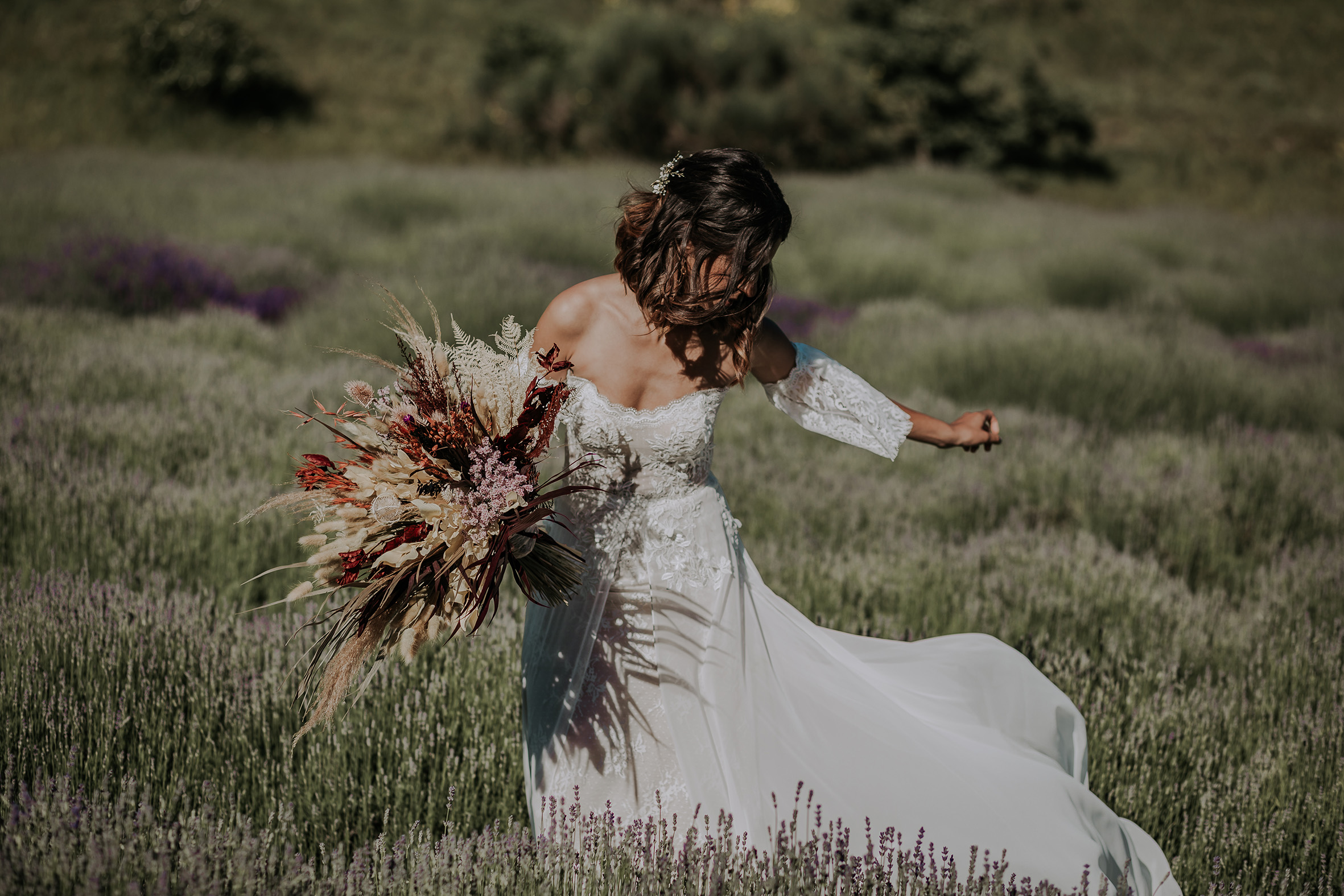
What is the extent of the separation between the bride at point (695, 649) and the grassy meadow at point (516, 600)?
7.1 inches

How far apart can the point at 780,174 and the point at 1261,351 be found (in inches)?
444

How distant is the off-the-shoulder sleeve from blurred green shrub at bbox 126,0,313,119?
22.2 m

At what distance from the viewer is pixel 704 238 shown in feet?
7.20

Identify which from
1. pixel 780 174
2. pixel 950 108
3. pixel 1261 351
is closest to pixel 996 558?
pixel 1261 351

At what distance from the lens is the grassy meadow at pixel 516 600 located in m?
2.16

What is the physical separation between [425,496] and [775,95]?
20.0m

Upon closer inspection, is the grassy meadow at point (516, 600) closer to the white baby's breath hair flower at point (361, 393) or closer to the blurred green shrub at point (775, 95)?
the white baby's breath hair flower at point (361, 393)

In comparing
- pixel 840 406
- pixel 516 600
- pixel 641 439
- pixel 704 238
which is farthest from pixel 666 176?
pixel 516 600

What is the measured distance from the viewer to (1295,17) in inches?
1184

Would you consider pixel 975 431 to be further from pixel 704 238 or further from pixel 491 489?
pixel 491 489

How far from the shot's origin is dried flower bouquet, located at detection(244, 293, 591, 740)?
5.75 ft

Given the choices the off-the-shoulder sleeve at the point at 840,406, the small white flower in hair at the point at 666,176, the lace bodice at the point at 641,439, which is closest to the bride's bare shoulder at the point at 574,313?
the lace bodice at the point at 641,439

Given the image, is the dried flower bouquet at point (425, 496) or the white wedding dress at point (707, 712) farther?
the white wedding dress at point (707, 712)

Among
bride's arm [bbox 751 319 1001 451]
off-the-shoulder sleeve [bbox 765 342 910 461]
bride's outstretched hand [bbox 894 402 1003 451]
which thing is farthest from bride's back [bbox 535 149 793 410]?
bride's outstretched hand [bbox 894 402 1003 451]
